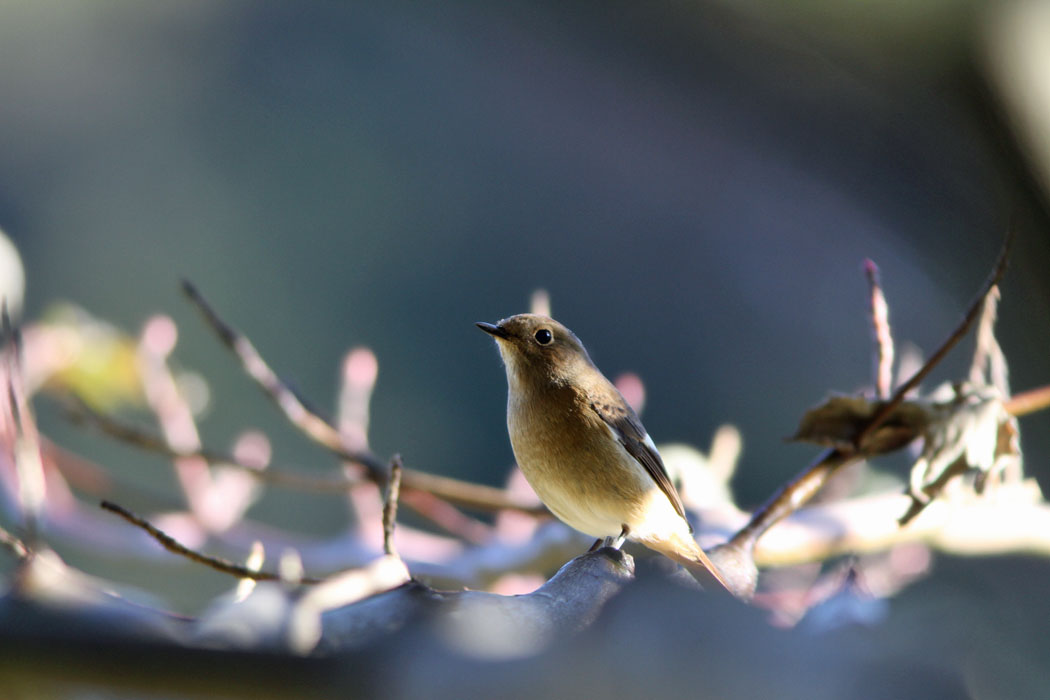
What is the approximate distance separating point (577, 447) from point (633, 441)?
0.12 meters

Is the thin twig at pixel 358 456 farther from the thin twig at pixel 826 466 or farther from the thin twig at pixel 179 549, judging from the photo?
the thin twig at pixel 179 549

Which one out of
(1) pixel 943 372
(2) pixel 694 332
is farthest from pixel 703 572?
(2) pixel 694 332

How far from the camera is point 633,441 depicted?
1212 millimetres

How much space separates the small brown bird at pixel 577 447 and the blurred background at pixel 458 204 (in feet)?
4.44

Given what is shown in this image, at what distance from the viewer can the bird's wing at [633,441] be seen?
1.19 m

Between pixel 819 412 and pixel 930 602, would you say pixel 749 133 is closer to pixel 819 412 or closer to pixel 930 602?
pixel 819 412

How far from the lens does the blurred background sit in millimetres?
3186

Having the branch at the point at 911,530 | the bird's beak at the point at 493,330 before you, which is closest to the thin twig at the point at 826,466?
the branch at the point at 911,530

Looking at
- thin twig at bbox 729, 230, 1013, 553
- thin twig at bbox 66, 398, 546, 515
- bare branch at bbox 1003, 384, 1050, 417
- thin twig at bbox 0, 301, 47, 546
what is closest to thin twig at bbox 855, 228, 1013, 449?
thin twig at bbox 729, 230, 1013, 553

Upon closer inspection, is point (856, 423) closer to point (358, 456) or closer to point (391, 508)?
point (391, 508)

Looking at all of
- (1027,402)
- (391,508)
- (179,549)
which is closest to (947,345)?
(1027,402)

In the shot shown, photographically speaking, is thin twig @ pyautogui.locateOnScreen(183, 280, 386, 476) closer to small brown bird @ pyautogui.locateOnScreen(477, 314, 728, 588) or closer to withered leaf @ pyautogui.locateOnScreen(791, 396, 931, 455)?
small brown bird @ pyautogui.locateOnScreen(477, 314, 728, 588)

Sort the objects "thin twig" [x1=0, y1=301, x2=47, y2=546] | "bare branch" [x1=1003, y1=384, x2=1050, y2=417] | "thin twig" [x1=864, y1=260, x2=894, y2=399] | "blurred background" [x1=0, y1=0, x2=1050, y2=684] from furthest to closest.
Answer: "blurred background" [x1=0, y1=0, x2=1050, y2=684], "bare branch" [x1=1003, y1=384, x2=1050, y2=417], "thin twig" [x1=864, y1=260, x2=894, y2=399], "thin twig" [x1=0, y1=301, x2=47, y2=546]

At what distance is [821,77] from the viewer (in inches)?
104
